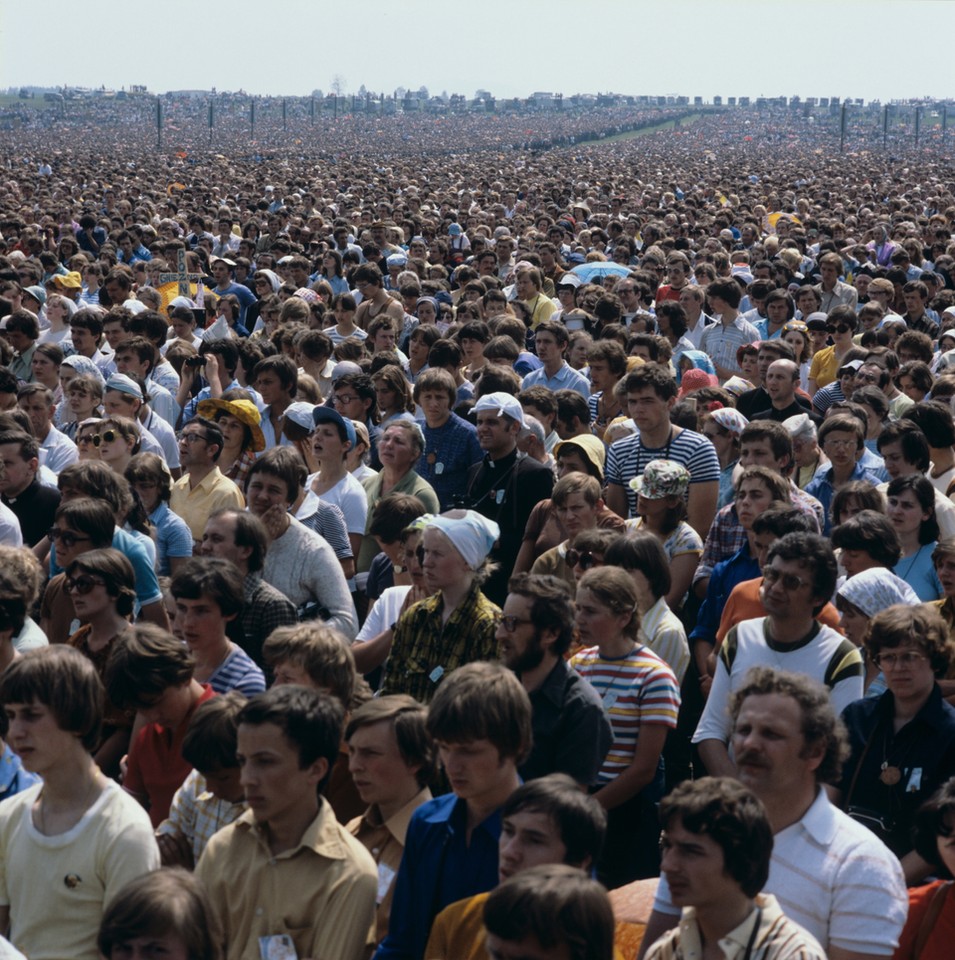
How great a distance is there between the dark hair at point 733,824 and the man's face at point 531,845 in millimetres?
262

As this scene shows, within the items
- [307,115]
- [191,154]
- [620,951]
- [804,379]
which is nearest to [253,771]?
[620,951]

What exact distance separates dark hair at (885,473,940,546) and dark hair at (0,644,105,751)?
3619 mm

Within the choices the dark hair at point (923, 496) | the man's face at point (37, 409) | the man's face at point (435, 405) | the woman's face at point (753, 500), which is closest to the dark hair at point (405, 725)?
the woman's face at point (753, 500)

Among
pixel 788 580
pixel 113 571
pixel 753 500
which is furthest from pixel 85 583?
pixel 753 500

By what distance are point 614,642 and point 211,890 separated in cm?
177

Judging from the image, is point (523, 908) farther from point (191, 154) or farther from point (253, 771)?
point (191, 154)

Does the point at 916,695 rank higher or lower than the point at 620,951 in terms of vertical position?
higher

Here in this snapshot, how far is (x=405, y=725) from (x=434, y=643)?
1.22 metres

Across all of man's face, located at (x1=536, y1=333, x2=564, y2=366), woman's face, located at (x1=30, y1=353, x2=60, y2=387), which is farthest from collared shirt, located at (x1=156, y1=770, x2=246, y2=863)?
man's face, located at (x1=536, y1=333, x2=564, y2=366)

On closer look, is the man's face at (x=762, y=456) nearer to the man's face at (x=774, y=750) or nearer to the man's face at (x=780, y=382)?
the man's face at (x=780, y=382)

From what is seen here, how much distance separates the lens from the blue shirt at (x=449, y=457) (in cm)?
816

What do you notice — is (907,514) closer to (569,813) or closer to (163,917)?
(569,813)

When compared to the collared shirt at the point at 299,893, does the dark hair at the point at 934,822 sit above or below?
above

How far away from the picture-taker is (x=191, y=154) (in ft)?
243
